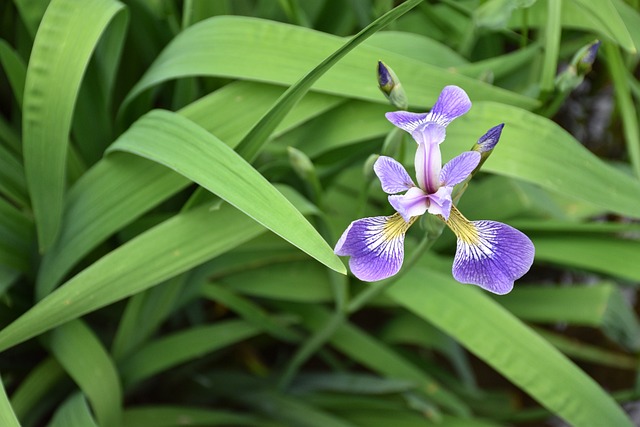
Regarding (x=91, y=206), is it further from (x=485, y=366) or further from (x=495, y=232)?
(x=485, y=366)

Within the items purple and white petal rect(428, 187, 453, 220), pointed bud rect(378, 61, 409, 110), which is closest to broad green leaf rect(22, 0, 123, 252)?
pointed bud rect(378, 61, 409, 110)

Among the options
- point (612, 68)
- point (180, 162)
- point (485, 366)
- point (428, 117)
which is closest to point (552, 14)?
point (612, 68)

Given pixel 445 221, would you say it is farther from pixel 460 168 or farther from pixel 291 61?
pixel 291 61

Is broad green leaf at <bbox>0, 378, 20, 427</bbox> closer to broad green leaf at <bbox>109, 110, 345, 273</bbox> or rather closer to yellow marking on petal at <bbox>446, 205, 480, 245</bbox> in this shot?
broad green leaf at <bbox>109, 110, 345, 273</bbox>

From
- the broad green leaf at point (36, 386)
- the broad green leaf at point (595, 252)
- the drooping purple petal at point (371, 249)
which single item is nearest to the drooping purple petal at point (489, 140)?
the drooping purple petal at point (371, 249)

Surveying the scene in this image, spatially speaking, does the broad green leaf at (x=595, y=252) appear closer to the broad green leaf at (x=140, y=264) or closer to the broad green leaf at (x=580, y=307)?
the broad green leaf at (x=580, y=307)

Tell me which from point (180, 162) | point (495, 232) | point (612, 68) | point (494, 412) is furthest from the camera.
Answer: point (494, 412)
